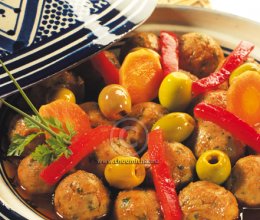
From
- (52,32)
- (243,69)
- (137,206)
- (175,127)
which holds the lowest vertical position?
(137,206)

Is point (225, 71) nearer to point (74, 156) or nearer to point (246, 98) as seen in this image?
point (246, 98)

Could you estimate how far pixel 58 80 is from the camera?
2.39 meters

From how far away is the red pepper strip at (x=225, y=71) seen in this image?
2.34 metres

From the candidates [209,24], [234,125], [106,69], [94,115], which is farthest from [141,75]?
[209,24]

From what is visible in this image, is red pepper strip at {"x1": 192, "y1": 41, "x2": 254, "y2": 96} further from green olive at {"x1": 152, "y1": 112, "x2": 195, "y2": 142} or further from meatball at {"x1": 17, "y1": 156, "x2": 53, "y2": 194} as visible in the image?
meatball at {"x1": 17, "y1": 156, "x2": 53, "y2": 194}

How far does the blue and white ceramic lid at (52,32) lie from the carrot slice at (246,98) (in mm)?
571

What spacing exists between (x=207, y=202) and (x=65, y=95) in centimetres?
84

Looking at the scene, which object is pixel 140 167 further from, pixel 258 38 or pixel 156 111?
pixel 258 38

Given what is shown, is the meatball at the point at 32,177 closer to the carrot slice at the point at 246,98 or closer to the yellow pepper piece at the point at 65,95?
the yellow pepper piece at the point at 65,95

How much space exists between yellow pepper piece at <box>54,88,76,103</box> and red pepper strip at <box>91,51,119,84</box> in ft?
0.77

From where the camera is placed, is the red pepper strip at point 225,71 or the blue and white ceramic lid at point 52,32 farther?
the red pepper strip at point 225,71

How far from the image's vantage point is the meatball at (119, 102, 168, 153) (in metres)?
2.19

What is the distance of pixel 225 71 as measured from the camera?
244 cm

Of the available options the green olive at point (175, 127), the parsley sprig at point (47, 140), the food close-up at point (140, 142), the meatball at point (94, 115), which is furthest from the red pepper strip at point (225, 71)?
the parsley sprig at point (47, 140)
